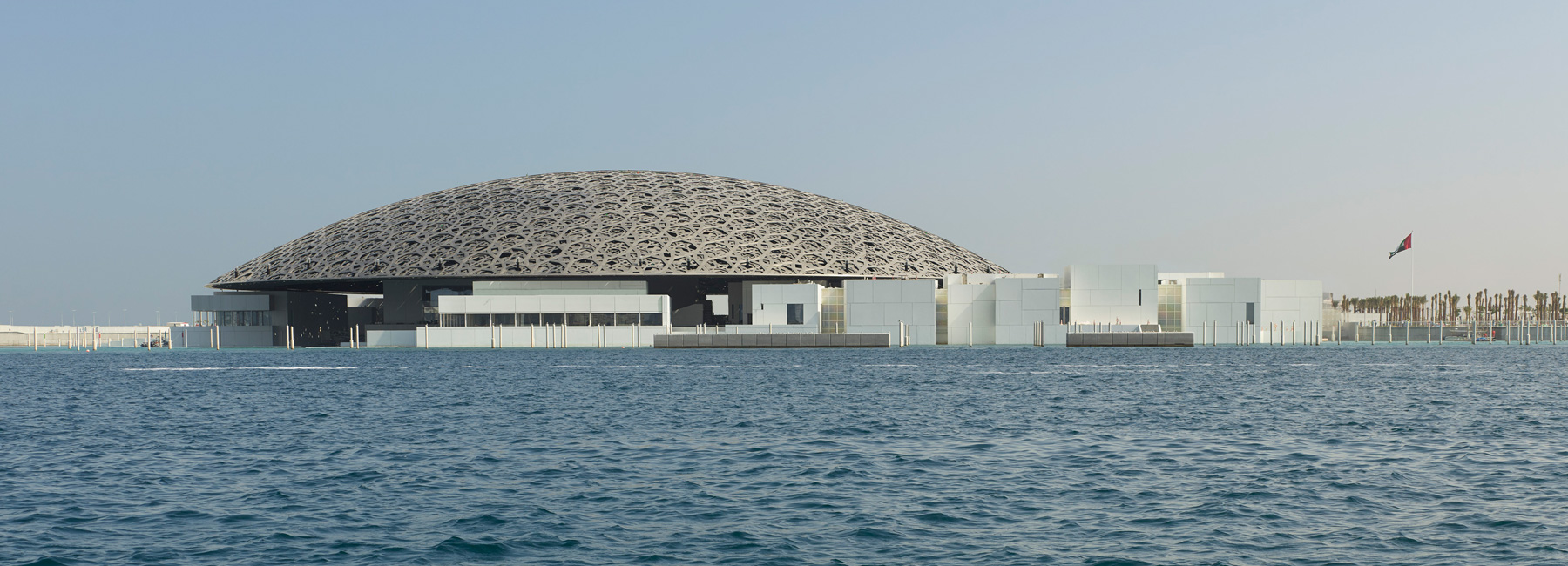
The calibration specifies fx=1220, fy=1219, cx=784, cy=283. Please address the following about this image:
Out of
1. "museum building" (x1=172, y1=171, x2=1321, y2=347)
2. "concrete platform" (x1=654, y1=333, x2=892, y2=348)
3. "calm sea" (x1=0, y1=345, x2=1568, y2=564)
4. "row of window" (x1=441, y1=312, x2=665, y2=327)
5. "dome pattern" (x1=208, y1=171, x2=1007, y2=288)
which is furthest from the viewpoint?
"dome pattern" (x1=208, y1=171, x2=1007, y2=288)

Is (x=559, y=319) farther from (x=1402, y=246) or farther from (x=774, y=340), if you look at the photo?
(x=1402, y=246)

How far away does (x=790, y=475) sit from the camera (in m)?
23.4

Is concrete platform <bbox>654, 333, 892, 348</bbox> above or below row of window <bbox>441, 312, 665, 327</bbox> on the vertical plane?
below

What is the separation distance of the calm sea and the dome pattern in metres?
55.4

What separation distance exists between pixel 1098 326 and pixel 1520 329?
57531 millimetres

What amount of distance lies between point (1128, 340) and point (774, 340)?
27.9 m

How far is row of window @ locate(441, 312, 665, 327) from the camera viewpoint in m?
104

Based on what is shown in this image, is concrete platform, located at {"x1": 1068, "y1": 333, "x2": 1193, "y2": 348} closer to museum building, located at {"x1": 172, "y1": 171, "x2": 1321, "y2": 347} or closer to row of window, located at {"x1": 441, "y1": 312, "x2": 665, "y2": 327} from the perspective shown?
museum building, located at {"x1": 172, "y1": 171, "x2": 1321, "y2": 347}

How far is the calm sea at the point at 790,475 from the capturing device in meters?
16.4

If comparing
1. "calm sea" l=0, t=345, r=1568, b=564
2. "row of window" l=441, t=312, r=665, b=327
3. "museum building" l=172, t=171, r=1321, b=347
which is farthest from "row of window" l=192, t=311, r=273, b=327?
"calm sea" l=0, t=345, r=1568, b=564

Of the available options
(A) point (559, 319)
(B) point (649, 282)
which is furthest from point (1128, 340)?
(A) point (559, 319)

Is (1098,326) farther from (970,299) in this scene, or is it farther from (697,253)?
(697,253)

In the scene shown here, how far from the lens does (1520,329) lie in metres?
125

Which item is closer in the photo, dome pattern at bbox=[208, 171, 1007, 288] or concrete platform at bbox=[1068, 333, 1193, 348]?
concrete platform at bbox=[1068, 333, 1193, 348]
